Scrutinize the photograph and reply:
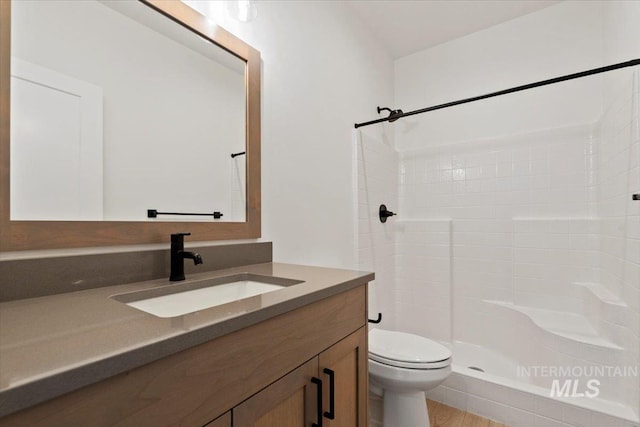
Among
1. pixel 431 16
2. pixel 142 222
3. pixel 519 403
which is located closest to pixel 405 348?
pixel 519 403

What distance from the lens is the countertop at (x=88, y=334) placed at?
37cm

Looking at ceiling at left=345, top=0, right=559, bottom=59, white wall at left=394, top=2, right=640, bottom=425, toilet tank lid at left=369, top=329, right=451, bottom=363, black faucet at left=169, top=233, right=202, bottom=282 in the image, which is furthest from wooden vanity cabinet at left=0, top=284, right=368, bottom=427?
ceiling at left=345, top=0, right=559, bottom=59

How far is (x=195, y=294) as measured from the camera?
0.97 m

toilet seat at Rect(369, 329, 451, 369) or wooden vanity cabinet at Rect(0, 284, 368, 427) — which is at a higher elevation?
wooden vanity cabinet at Rect(0, 284, 368, 427)

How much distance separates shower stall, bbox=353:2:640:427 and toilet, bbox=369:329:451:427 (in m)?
0.36

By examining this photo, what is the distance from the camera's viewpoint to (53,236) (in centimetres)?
81

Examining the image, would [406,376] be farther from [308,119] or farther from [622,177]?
[622,177]

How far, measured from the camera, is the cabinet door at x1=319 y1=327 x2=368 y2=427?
89 centimetres

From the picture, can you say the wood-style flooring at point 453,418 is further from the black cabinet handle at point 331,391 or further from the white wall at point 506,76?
the white wall at point 506,76

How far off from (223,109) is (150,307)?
794 mm

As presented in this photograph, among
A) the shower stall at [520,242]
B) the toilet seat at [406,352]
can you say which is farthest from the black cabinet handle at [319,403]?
the shower stall at [520,242]

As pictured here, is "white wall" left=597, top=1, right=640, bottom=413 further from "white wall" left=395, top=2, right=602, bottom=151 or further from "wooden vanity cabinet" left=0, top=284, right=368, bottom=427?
"wooden vanity cabinet" left=0, top=284, right=368, bottom=427

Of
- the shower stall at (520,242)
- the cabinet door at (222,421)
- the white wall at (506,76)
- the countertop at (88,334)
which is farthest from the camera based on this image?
the white wall at (506,76)

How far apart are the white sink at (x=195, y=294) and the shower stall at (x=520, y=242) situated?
115 cm
